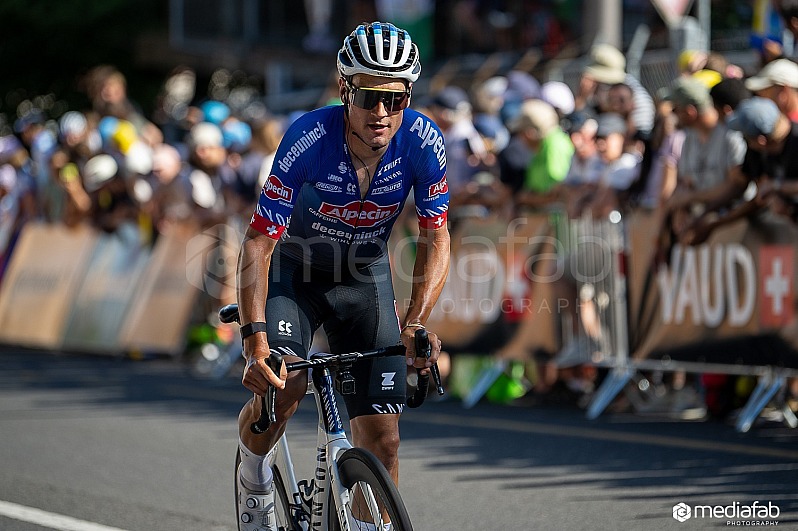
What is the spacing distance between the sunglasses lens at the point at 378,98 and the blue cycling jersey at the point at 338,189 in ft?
0.78

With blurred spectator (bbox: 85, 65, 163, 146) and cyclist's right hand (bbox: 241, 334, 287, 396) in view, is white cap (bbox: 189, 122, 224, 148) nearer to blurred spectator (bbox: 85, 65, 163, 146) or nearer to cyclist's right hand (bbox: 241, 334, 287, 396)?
blurred spectator (bbox: 85, 65, 163, 146)

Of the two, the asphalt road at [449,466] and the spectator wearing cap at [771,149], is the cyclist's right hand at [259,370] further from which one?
the spectator wearing cap at [771,149]

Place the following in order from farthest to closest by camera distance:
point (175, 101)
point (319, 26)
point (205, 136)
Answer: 1. point (175, 101)
2. point (319, 26)
3. point (205, 136)

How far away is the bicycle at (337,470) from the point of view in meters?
4.62

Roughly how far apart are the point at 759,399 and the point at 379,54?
525 cm

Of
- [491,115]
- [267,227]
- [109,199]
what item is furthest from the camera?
[109,199]

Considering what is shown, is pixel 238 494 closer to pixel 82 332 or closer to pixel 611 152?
pixel 611 152

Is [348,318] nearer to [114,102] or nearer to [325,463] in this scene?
[325,463]

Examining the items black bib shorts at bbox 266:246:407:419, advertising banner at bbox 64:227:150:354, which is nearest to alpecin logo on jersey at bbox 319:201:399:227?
black bib shorts at bbox 266:246:407:419

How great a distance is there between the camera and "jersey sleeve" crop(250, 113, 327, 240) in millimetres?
5133

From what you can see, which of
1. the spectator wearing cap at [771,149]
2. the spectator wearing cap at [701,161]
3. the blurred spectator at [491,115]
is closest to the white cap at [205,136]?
the blurred spectator at [491,115]

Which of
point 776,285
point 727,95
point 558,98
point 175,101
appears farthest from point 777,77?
point 175,101

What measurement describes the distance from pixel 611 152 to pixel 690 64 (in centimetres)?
90

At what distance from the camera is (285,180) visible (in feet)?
16.9
